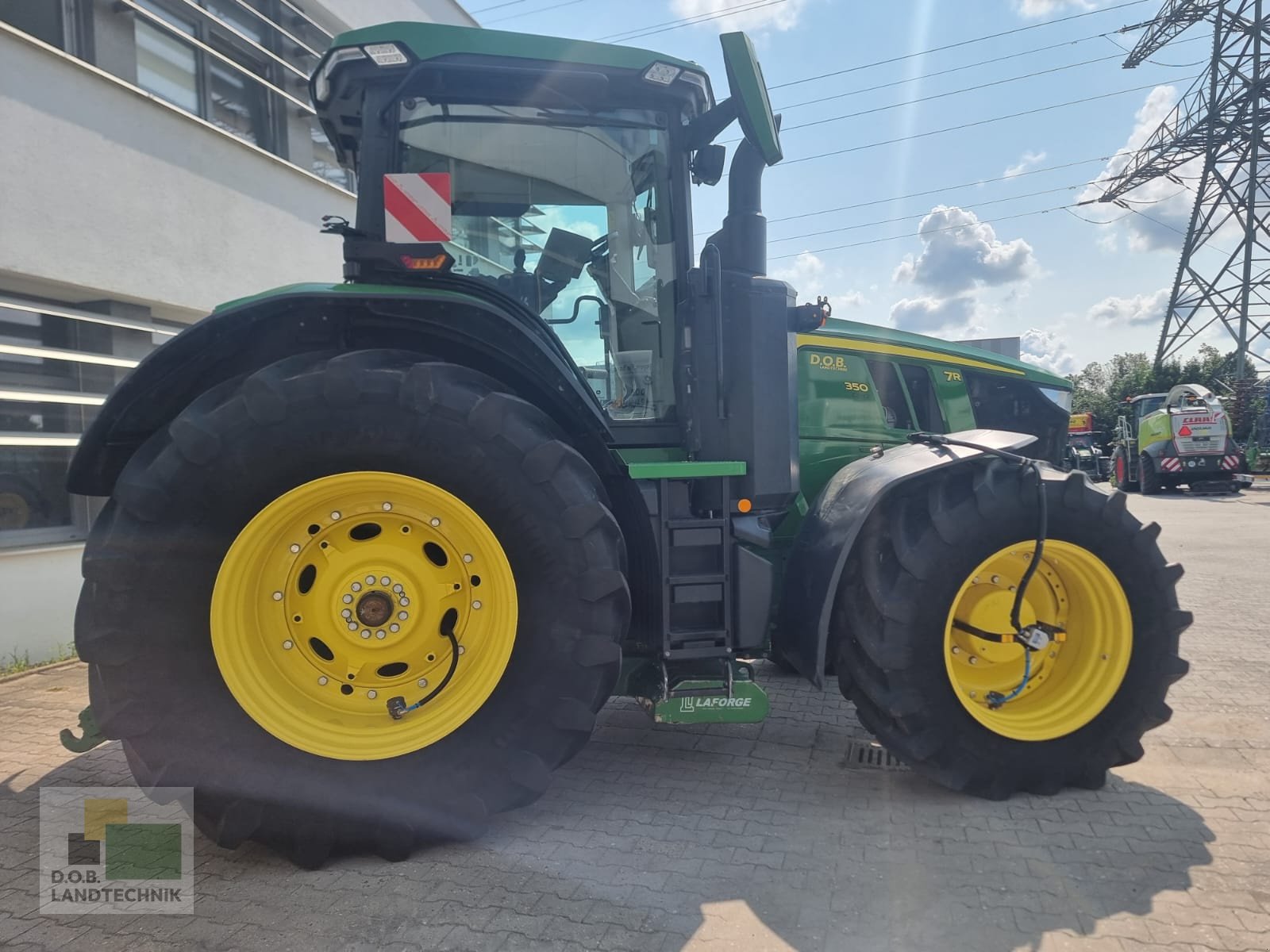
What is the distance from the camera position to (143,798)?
115 inches

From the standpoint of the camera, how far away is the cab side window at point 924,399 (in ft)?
13.5

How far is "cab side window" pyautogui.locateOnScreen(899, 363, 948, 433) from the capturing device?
4125 mm

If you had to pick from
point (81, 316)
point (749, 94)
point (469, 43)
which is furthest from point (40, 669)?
point (749, 94)

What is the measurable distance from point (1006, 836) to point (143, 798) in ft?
9.80

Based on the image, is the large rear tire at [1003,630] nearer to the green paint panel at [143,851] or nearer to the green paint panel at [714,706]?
the green paint panel at [714,706]

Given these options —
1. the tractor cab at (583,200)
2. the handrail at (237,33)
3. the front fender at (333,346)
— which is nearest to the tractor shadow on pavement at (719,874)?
the tractor cab at (583,200)

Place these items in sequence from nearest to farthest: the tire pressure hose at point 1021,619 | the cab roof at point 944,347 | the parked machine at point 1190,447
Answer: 1. the tire pressure hose at point 1021,619
2. the cab roof at point 944,347
3. the parked machine at point 1190,447

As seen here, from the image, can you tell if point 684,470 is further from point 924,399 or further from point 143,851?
point 143,851

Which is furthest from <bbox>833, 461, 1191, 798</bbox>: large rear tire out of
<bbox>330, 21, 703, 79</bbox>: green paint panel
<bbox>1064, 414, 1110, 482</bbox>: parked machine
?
<bbox>1064, 414, 1110, 482</bbox>: parked machine

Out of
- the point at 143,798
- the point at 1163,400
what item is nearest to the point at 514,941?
the point at 143,798

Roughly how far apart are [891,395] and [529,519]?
2.33m

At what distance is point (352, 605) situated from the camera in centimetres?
249

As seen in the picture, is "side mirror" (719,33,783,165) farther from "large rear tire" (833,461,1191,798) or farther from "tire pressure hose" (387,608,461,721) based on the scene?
"tire pressure hose" (387,608,461,721)

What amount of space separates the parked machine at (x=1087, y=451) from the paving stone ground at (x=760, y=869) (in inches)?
443
